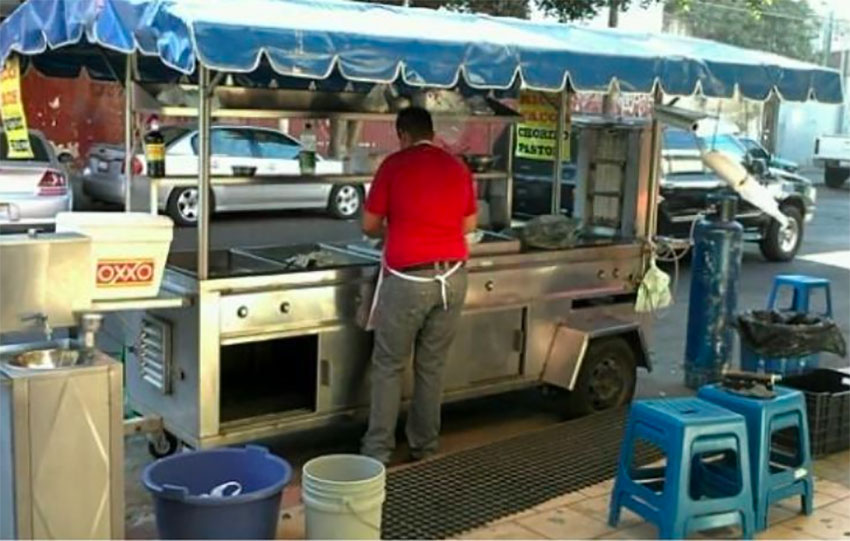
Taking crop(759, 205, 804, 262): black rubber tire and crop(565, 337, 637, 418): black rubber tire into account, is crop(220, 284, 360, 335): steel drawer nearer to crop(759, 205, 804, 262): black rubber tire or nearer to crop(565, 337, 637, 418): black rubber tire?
crop(565, 337, 637, 418): black rubber tire

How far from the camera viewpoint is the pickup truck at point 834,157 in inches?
927

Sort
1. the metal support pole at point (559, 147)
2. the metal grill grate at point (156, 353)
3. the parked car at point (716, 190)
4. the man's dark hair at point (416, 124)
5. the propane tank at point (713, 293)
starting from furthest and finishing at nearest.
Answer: the parked car at point (716, 190)
the propane tank at point (713, 293)
the metal support pole at point (559, 147)
the man's dark hair at point (416, 124)
the metal grill grate at point (156, 353)

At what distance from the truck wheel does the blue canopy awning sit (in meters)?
19.8

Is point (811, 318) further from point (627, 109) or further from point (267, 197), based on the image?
point (267, 197)

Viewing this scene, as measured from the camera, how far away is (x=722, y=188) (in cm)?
1065

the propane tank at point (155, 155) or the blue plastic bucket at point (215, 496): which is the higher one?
the propane tank at point (155, 155)

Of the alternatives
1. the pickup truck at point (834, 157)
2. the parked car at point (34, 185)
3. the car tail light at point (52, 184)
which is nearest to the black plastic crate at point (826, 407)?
the parked car at point (34, 185)

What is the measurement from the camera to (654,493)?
164 inches

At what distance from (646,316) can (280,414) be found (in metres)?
A: 2.59

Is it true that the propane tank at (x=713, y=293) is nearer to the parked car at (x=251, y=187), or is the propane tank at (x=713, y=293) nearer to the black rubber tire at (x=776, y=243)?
the parked car at (x=251, y=187)

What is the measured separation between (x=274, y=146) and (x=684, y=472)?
32.5 ft

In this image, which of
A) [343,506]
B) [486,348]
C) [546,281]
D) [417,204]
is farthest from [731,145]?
[343,506]

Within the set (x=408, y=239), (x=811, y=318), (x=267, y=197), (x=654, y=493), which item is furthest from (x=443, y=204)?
(x=267, y=197)

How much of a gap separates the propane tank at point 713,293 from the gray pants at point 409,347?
7.85 ft
